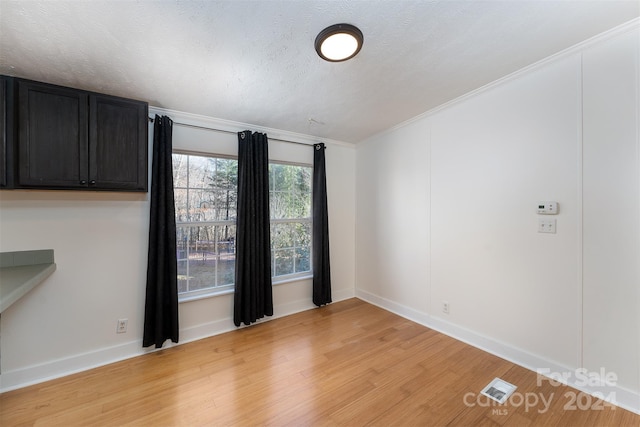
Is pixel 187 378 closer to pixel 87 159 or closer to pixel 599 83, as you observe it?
pixel 87 159

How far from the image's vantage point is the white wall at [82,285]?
1.98 meters

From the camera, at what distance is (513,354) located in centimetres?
218

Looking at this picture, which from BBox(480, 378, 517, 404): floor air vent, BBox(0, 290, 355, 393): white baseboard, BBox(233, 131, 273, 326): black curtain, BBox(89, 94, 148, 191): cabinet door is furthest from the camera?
BBox(233, 131, 273, 326): black curtain

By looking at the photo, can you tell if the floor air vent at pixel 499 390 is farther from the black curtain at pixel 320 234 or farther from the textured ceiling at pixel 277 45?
the textured ceiling at pixel 277 45

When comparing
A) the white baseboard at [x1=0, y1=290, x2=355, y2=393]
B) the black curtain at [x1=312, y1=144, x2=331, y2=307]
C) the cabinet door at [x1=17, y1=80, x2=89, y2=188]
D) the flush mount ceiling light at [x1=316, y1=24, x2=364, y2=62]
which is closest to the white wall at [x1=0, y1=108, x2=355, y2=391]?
the white baseboard at [x1=0, y1=290, x2=355, y2=393]

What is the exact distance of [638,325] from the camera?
160 cm

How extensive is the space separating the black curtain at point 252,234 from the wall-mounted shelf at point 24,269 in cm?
153

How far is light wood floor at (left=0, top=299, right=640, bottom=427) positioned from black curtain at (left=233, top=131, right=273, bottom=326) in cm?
41

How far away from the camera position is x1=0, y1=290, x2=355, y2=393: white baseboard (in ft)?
6.37

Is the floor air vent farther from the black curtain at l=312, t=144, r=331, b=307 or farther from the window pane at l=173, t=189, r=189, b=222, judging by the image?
the window pane at l=173, t=189, r=189, b=222

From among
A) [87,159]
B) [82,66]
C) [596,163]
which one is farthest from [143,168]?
[596,163]

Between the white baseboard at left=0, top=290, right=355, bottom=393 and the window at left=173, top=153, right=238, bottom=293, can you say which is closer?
the white baseboard at left=0, top=290, right=355, bottom=393

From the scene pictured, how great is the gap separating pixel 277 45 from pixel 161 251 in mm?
2097

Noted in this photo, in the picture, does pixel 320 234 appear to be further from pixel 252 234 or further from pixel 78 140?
pixel 78 140
